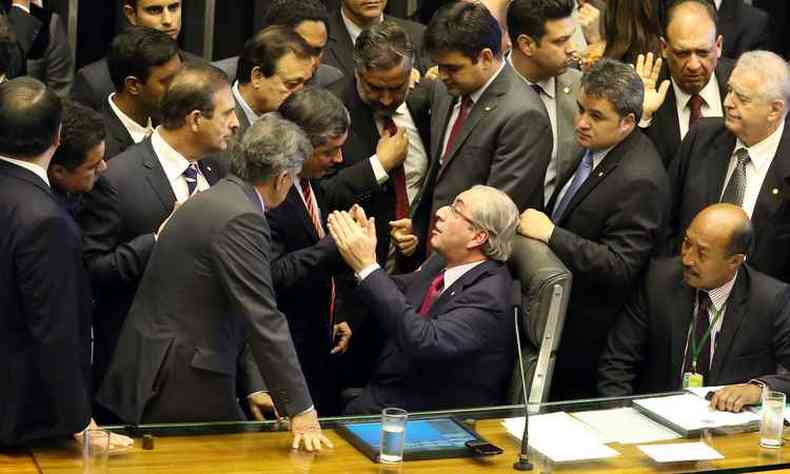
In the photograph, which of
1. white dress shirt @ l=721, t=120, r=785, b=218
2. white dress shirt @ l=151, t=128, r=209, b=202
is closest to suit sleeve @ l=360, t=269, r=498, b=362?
white dress shirt @ l=151, t=128, r=209, b=202

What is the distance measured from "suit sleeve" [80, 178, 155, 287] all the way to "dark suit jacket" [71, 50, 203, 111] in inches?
Result: 35.6

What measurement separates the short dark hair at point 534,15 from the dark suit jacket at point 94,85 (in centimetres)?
115

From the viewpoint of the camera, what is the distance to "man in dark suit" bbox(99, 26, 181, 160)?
4574 mm

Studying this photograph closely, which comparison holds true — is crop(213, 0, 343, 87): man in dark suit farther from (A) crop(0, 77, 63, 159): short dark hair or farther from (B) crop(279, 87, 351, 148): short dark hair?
(A) crop(0, 77, 63, 159): short dark hair

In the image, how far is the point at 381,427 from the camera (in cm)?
356

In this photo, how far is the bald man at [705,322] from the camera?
14.8 feet

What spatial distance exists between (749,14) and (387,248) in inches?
86.3

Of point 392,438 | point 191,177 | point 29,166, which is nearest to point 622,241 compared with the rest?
point 191,177

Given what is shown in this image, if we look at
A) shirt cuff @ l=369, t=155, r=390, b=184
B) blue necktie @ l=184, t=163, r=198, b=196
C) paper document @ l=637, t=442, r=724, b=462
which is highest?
blue necktie @ l=184, t=163, r=198, b=196

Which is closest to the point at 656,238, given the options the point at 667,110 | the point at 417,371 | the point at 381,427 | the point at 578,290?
the point at 578,290

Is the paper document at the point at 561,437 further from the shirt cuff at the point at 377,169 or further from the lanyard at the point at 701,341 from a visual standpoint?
the shirt cuff at the point at 377,169

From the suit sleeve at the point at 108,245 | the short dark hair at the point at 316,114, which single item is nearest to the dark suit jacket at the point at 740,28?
the short dark hair at the point at 316,114

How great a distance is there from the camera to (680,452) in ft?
12.0

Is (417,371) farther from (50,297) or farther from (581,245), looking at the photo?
(50,297)
